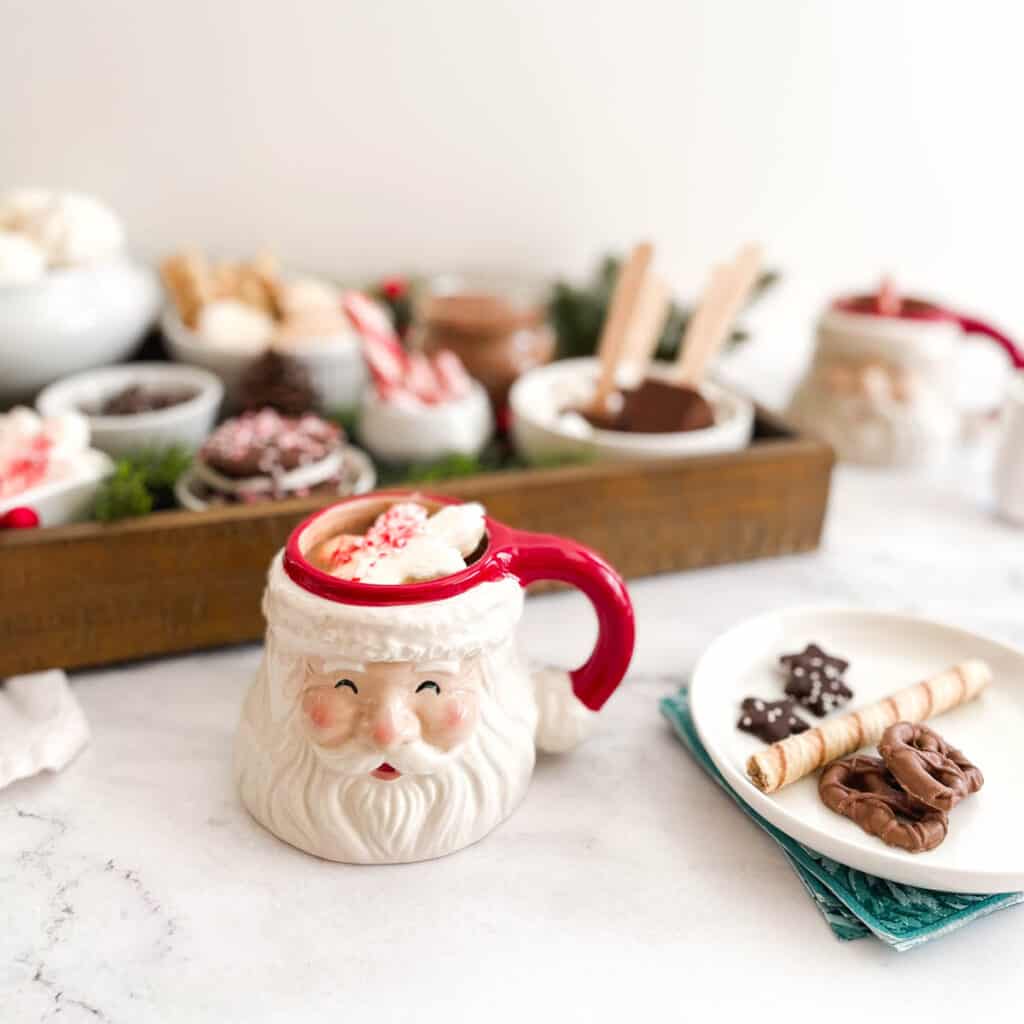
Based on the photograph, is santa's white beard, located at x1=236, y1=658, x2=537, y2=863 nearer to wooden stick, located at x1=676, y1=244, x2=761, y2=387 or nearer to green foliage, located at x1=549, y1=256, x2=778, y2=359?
wooden stick, located at x1=676, y1=244, x2=761, y2=387

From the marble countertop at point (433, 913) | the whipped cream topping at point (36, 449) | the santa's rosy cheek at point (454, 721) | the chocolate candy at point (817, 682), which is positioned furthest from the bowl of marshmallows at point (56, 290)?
the chocolate candy at point (817, 682)

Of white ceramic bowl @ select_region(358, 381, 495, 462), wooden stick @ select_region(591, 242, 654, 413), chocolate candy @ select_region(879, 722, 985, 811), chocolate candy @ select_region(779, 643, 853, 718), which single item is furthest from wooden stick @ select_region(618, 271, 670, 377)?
chocolate candy @ select_region(879, 722, 985, 811)

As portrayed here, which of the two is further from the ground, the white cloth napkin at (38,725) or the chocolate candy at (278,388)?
the chocolate candy at (278,388)

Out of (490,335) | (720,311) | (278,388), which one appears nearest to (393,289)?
(490,335)

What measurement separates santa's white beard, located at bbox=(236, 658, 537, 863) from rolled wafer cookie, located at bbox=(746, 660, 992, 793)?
0.49ft

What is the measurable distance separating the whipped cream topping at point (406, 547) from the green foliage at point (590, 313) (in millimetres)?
587

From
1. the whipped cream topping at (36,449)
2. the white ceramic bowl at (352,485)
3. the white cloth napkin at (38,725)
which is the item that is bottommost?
the white cloth napkin at (38,725)

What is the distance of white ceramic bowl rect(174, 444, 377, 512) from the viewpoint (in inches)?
31.4

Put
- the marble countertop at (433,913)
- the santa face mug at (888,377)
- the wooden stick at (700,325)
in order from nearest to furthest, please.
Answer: the marble countertop at (433,913)
the wooden stick at (700,325)
the santa face mug at (888,377)

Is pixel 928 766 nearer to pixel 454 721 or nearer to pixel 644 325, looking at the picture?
pixel 454 721

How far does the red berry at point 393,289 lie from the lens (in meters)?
1.16

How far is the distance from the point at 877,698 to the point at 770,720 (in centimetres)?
11

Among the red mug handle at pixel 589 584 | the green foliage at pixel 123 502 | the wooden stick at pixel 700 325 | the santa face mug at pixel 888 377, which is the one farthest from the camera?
the santa face mug at pixel 888 377

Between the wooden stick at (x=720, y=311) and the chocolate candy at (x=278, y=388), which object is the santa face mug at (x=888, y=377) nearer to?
the wooden stick at (x=720, y=311)
